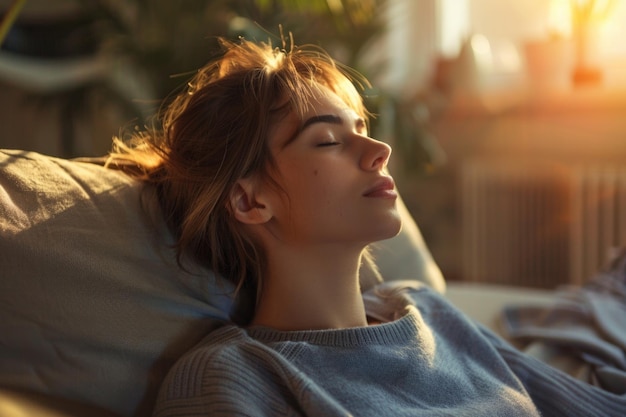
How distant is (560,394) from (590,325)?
14.6 inches

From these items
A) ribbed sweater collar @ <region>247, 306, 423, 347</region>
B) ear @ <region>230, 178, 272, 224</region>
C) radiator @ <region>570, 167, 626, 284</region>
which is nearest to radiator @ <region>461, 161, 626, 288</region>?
radiator @ <region>570, 167, 626, 284</region>

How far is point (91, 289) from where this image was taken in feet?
3.12

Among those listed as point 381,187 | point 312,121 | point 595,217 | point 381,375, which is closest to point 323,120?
point 312,121

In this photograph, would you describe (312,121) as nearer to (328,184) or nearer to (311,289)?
(328,184)

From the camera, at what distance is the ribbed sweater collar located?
99cm

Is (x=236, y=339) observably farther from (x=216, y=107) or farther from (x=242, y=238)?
(x=216, y=107)

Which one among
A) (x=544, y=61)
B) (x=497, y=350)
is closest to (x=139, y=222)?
(x=497, y=350)

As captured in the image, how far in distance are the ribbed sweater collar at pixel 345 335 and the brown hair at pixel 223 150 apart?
9 cm

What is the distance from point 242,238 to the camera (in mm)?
1086

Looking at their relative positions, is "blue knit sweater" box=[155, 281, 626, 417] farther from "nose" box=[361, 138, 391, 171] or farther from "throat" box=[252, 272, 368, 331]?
"nose" box=[361, 138, 391, 171]

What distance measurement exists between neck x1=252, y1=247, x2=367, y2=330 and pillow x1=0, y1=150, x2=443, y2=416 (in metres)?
0.09

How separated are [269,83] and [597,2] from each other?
2093mm

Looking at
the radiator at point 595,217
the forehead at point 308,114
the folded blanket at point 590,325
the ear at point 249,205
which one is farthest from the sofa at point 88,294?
the radiator at point 595,217

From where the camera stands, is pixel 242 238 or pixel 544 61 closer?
pixel 242 238
